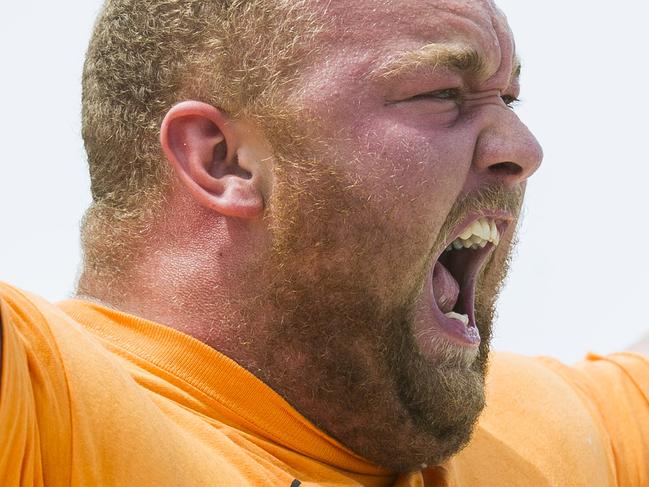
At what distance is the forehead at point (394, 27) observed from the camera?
1507 mm

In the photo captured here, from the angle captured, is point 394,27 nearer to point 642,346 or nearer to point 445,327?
point 445,327

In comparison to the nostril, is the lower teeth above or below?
below

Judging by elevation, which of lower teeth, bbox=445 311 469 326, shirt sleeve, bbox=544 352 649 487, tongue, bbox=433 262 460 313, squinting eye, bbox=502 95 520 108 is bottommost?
shirt sleeve, bbox=544 352 649 487

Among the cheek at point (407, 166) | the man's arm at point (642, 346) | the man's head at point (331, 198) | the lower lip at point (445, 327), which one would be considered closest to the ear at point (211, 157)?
the man's head at point (331, 198)

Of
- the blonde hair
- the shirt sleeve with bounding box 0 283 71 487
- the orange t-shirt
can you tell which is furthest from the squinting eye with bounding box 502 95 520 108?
the shirt sleeve with bounding box 0 283 71 487

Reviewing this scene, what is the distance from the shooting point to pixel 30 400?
1060 mm

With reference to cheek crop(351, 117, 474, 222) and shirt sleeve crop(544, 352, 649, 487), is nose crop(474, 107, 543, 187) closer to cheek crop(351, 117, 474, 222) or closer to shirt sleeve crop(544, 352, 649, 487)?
cheek crop(351, 117, 474, 222)

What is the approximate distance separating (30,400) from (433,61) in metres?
0.71

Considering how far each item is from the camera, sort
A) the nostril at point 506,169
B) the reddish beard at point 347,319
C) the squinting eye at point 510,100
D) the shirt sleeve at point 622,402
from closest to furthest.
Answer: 1. the reddish beard at point 347,319
2. the nostril at point 506,169
3. the squinting eye at point 510,100
4. the shirt sleeve at point 622,402

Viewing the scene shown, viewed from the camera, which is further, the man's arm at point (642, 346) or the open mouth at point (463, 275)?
the man's arm at point (642, 346)

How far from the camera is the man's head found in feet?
4.87

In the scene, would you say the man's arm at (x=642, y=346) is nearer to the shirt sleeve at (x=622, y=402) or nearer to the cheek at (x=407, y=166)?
the shirt sleeve at (x=622, y=402)

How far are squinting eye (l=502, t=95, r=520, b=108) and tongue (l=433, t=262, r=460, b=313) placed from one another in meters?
0.26

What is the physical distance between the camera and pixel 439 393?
1539 mm
